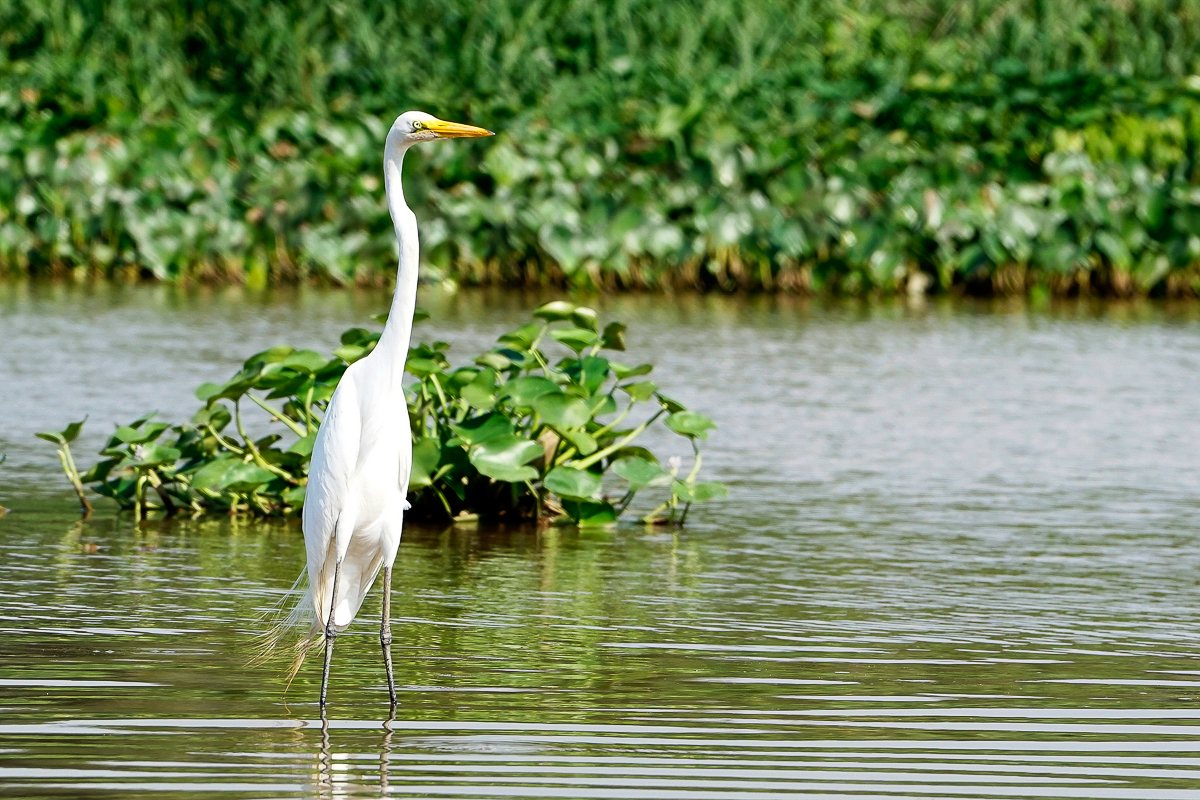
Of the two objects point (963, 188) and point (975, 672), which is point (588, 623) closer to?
point (975, 672)

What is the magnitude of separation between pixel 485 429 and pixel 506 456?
0.45 ft

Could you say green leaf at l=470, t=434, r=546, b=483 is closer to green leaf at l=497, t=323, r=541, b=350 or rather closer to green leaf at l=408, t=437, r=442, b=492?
green leaf at l=408, t=437, r=442, b=492

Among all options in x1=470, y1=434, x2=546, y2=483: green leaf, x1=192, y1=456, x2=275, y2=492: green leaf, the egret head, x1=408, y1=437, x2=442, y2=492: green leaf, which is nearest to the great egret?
the egret head

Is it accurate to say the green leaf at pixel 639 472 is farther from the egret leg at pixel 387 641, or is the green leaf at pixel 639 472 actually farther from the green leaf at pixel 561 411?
the egret leg at pixel 387 641

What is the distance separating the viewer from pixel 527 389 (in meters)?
7.11

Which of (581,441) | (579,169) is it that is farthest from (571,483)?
(579,169)

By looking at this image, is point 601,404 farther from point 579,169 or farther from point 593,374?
point 579,169

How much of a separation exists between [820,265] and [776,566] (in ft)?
24.8

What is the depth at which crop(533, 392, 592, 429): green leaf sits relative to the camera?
7.01 metres

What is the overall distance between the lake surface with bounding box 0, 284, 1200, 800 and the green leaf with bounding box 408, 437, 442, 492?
243 millimetres

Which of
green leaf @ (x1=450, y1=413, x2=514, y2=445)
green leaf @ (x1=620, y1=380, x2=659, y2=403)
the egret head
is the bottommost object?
green leaf @ (x1=450, y1=413, x2=514, y2=445)

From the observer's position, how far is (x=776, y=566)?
6766mm

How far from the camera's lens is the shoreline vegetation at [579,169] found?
45.8 feet

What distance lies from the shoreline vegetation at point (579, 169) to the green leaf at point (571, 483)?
21.7 ft
